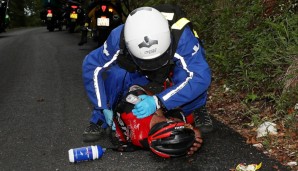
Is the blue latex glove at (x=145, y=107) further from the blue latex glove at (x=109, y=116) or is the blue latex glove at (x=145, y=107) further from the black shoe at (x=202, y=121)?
the black shoe at (x=202, y=121)

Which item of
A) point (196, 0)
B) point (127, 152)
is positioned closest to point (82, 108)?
point (127, 152)

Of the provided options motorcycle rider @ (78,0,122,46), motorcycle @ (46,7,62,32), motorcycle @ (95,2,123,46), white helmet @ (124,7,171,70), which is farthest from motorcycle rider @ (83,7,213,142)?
motorcycle @ (46,7,62,32)

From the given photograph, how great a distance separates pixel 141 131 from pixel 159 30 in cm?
85

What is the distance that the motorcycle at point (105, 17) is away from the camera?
9.55 meters

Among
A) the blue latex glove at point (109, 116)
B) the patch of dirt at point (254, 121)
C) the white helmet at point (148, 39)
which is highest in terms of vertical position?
the white helmet at point (148, 39)

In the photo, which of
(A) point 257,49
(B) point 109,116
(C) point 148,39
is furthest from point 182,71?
(A) point 257,49

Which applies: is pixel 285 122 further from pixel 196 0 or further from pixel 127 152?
pixel 196 0

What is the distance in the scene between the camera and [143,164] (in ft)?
11.8

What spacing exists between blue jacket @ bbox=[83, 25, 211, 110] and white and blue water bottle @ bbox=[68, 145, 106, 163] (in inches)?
22.3

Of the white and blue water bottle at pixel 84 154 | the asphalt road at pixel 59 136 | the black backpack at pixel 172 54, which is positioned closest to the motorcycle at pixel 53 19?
Result: the asphalt road at pixel 59 136

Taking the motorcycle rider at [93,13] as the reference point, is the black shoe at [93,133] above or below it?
below

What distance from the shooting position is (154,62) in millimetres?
3703

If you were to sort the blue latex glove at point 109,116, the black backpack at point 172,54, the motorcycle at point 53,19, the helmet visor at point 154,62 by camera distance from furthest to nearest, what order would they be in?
1. the motorcycle at point 53,19
2. the blue latex glove at point 109,116
3. the black backpack at point 172,54
4. the helmet visor at point 154,62

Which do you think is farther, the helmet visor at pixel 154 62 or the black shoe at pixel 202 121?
the black shoe at pixel 202 121
